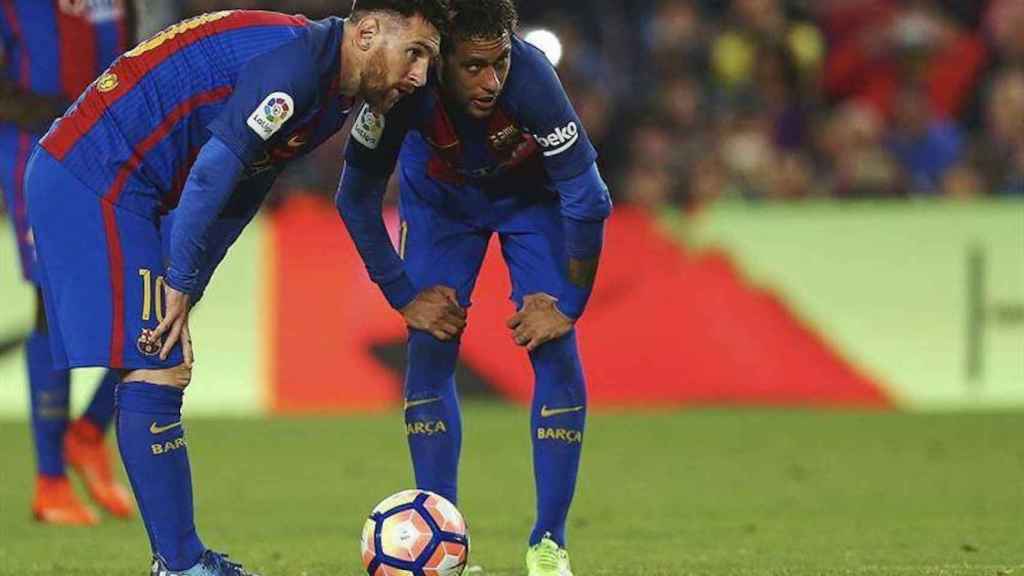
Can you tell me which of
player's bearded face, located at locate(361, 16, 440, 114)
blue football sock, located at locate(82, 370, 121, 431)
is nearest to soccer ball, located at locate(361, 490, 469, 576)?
player's bearded face, located at locate(361, 16, 440, 114)

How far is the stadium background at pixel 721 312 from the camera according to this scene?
9.66 meters

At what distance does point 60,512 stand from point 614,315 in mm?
5800

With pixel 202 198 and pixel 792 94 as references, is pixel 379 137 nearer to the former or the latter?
pixel 202 198

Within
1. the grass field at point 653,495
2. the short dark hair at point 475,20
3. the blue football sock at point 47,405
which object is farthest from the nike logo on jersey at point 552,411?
the blue football sock at point 47,405

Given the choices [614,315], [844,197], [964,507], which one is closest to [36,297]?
[964,507]

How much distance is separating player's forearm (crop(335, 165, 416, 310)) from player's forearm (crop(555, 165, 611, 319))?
0.57m

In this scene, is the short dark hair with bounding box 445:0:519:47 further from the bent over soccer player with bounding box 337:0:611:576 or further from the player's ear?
the player's ear

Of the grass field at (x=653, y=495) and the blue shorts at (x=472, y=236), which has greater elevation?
the blue shorts at (x=472, y=236)

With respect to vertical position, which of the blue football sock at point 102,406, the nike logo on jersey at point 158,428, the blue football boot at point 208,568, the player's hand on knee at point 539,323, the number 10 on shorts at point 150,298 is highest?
the number 10 on shorts at point 150,298

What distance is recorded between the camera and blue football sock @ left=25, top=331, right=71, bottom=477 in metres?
8.68

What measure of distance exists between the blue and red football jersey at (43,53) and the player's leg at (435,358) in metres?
2.55

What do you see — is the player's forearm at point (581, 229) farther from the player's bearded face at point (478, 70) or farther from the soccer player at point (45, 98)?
the soccer player at point (45, 98)

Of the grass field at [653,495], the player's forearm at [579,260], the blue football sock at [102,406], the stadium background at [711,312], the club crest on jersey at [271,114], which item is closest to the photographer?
the club crest on jersey at [271,114]

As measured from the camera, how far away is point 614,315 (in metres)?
13.6
